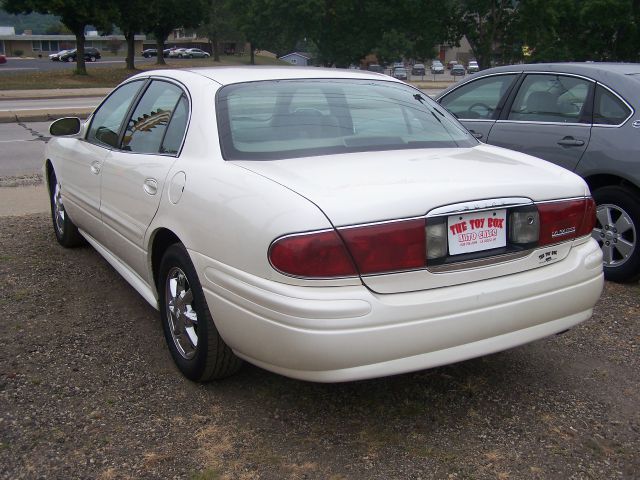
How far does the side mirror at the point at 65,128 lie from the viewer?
5156 mm

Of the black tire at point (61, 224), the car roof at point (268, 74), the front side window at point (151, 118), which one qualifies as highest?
the car roof at point (268, 74)

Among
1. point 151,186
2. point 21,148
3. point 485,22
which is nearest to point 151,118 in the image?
point 151,186

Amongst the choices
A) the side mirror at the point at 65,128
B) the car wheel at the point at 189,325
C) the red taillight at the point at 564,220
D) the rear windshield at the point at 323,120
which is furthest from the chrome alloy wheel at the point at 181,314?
the side mirror at the point at 65,128

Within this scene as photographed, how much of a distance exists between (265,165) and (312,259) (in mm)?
674

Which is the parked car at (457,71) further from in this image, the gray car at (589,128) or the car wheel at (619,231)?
the car wheel at (619,231)

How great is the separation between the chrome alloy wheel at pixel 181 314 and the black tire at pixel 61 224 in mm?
2357

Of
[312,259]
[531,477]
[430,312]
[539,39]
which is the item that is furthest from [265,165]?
[539,39]

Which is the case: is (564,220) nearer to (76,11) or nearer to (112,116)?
(112,116)

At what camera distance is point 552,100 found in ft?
18.4

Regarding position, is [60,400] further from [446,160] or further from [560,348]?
[560,348]

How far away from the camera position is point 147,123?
408 cm

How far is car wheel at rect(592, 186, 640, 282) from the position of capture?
4914 millimetres

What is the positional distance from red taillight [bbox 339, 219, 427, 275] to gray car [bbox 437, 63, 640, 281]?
2.83 meters

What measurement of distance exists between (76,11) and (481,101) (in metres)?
31.3
